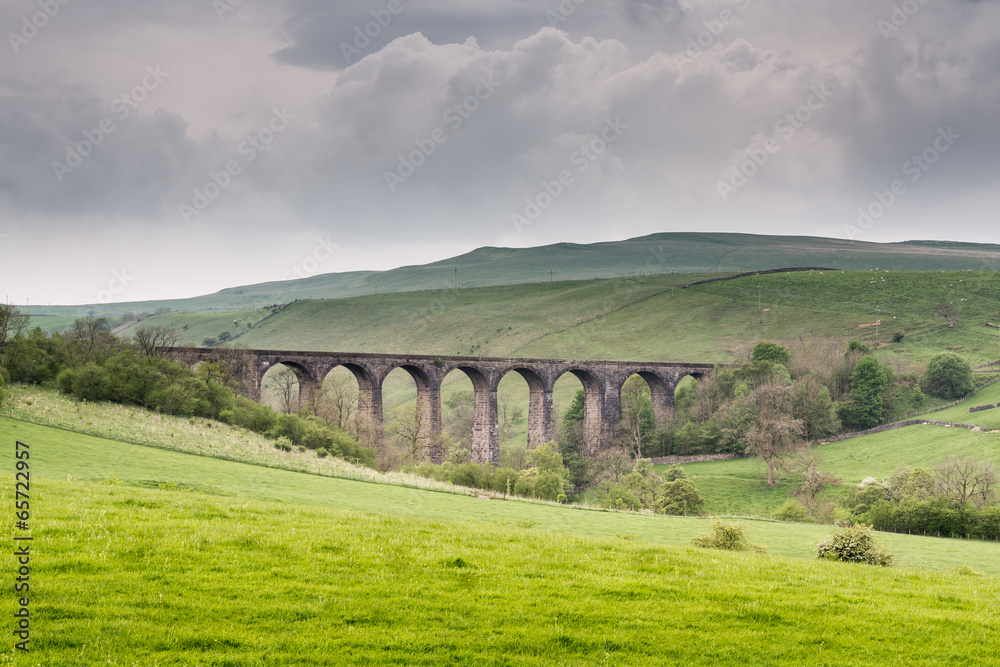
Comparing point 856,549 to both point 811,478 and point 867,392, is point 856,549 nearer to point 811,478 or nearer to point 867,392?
point 811,478

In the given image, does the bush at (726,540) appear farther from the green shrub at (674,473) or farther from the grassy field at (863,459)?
the green shrub at (674,473)

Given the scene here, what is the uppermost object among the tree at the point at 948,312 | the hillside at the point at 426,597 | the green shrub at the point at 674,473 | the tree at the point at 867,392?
the tree at the point at 948,312

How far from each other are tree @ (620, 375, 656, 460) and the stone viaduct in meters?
1.29

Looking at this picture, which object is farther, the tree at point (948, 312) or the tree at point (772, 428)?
the tree at point (948, 312)

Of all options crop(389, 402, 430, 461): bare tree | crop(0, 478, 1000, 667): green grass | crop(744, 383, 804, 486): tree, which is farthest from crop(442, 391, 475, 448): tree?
crop(0, 478, 1000, 667): green grass

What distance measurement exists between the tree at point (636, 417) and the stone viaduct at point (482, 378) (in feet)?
4.23

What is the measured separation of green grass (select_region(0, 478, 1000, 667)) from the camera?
27.4ft

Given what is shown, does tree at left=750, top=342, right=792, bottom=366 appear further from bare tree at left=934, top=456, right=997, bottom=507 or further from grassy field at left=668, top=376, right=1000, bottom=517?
bare tree at left=934, top=456, right=997, bottom=507

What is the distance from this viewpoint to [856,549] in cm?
1798

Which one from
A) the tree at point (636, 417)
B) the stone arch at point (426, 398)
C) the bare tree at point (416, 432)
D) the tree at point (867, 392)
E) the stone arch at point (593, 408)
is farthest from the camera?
the stone arch at point (593, 408)

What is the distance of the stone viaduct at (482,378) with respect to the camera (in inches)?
2452

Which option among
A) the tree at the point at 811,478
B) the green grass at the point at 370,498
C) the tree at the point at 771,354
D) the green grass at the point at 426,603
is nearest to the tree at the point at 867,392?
the tree at the point at 771,354

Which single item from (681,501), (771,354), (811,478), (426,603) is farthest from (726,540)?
(771,354)

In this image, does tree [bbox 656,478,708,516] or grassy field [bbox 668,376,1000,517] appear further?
grassy field [bbox 668,376,1000,517]
